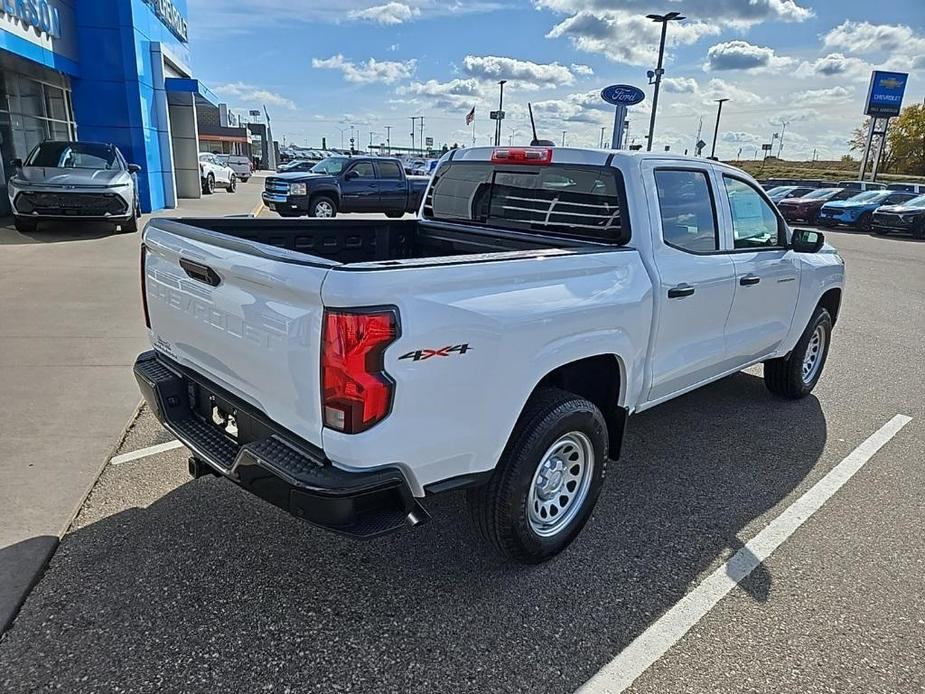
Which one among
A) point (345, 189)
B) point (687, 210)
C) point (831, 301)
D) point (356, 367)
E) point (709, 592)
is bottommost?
point (709, 592)

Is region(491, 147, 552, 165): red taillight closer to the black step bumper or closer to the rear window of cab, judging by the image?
the rear window of cab

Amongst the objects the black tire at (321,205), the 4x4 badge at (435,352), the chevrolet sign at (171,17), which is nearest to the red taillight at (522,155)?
the 4x4 badge at (435,352)

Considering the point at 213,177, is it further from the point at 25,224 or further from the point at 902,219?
the point at 902,219

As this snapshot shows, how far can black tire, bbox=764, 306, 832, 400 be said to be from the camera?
17.4 ft

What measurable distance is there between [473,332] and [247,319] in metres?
0.89

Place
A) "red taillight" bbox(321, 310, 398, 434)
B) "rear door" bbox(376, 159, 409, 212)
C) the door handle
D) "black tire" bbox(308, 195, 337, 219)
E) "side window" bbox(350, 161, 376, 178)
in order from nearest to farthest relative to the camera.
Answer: "red taillight" bbox(321, 310, 398, 434)
the door handle
"black tire" bbox(308, 195, 337, 219)
"side window" bbox(350, 161, 376, 178)
"rear door" bbox(376, 159, 409, 212)

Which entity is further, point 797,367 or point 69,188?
point 69,188

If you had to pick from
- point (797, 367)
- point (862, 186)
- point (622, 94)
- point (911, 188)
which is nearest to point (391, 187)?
point (622, 94)

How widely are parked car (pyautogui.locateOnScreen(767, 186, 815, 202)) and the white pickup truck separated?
83.7 ft

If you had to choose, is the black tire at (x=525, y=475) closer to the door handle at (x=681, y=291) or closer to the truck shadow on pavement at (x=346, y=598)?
the truck shadow on pavement at (x=346, y=598)

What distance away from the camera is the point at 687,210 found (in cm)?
390

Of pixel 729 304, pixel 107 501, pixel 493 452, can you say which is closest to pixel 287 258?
pixel 493 452

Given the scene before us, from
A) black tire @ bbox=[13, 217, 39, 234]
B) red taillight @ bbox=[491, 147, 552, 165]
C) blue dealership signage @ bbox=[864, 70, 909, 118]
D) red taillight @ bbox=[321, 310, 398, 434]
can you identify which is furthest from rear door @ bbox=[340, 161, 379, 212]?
blue dealership signage @ bbox=[864, 70, 909, 118]

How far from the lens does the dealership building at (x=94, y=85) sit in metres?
15.3
